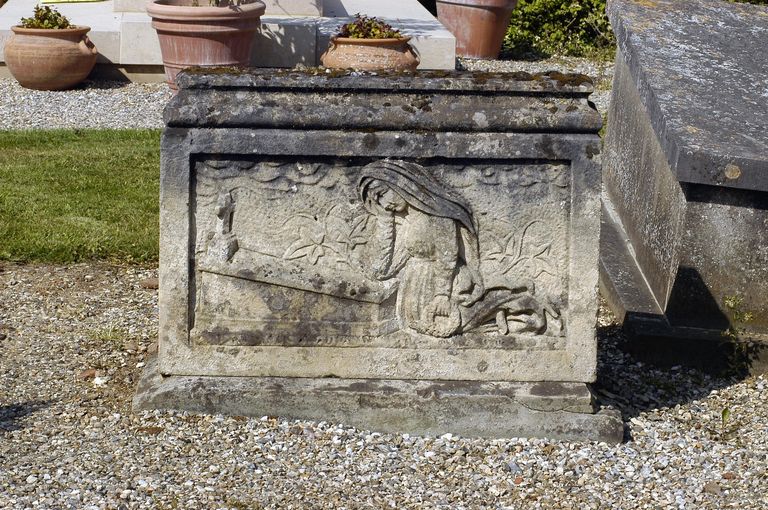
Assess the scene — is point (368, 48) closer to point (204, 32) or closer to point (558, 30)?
point (204, 32)

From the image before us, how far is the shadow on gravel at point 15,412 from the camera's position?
3.92 m

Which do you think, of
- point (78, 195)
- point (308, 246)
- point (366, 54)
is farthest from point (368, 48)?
point (308, 246)

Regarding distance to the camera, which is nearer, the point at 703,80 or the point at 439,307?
the point at 439,307

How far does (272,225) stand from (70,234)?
2.45m

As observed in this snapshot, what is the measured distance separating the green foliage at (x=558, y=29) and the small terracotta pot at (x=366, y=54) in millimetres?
2539

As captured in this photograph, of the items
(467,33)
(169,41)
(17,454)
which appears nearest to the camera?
(17,454)

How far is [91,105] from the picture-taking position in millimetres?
9336

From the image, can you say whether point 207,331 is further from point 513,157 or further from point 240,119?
point 513,157

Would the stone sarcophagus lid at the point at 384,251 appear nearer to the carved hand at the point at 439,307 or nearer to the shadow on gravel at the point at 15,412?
the carved hand at the point at 439,307

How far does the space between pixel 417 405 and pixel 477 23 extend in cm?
776

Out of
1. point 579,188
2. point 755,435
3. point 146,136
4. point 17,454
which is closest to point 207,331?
point 17,454

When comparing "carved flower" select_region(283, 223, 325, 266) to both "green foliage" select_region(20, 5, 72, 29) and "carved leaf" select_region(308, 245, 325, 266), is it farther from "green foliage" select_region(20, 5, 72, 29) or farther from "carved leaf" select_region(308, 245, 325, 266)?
"green foliage" select_region(20, 5, 72, 29)

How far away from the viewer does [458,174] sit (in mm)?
3785

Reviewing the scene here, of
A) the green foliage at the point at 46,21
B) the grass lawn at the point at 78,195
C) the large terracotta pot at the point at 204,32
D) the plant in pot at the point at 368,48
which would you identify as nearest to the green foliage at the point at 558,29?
the plant in pot at the point at 368,48
